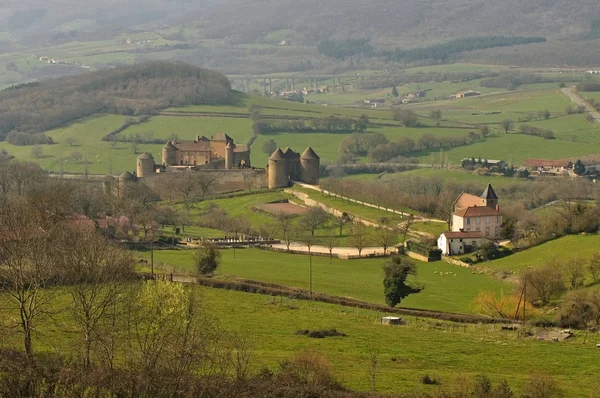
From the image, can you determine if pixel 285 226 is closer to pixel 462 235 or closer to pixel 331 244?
pixel 331 244

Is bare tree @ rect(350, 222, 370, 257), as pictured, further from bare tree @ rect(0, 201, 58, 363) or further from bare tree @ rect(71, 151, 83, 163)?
bare tree @ rect(71, 151, 83, 163)

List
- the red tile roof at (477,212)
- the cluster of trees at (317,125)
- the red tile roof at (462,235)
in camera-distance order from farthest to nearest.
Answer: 1. the cluster of trees at (317,125)
2. the red tile roof at (477,212)
3. the red tile roof at (462,235)

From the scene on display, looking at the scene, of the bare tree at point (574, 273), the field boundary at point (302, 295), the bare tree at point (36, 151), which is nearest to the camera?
the field boundary at point (302, 295)

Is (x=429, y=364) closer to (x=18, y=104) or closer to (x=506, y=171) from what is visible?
(x=506, y=171)

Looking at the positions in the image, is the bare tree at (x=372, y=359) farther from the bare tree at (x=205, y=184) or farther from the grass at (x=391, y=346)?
the bare tree at (x=205, y=184)

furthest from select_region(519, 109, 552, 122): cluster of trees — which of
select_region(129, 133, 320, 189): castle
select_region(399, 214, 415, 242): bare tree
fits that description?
select_region(399, 214, 415, 242): bare tree

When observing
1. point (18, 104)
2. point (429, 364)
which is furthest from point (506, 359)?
point (18, 104)

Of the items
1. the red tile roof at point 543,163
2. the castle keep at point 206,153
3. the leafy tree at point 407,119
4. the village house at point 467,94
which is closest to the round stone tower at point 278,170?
the castle keep at point 206,153

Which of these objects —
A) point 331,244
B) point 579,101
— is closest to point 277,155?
point 331,244
